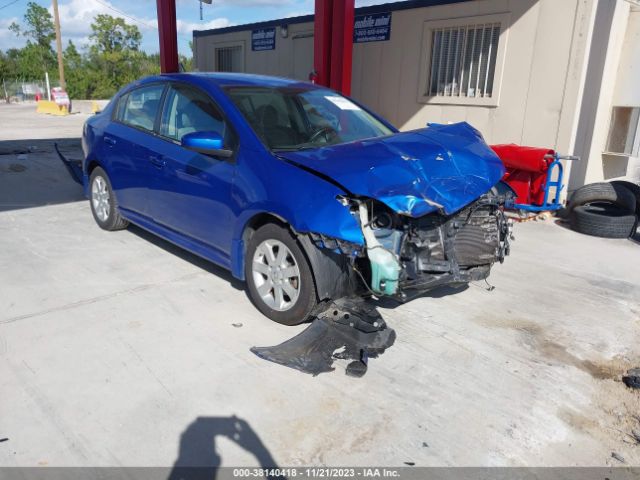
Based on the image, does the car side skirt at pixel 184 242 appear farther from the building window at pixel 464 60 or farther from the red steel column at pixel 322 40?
the building window at pixel 464 60

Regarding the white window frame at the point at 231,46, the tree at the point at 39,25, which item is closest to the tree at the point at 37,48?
the tree at the point at 39,25

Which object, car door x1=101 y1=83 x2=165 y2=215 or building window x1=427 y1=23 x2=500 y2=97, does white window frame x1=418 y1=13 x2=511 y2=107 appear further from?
car door x1=101 y1=83 x2=165 y2=215

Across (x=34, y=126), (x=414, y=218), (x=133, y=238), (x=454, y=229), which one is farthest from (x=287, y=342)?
(x=34, y=126)

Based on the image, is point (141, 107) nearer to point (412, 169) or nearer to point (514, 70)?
point (412, 169)

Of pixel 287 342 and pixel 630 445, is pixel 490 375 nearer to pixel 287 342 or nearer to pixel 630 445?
pixel 630 445

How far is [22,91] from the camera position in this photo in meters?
41.2

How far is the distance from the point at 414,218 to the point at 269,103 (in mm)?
1684

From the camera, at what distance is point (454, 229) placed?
372cm

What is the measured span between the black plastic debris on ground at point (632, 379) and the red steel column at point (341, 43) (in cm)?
608

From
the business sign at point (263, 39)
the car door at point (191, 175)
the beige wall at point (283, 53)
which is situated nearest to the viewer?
the car door at point (191, 175)

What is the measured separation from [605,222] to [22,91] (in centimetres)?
4541

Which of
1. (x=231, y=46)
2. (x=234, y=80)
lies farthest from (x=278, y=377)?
(x=231, y=46)

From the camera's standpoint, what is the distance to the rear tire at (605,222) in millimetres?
6703

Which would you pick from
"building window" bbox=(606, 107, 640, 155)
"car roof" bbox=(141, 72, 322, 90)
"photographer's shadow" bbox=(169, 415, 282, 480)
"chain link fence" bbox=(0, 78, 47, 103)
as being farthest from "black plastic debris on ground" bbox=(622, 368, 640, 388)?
"chain link fence" bbox=(0, 78, 47, 103)
